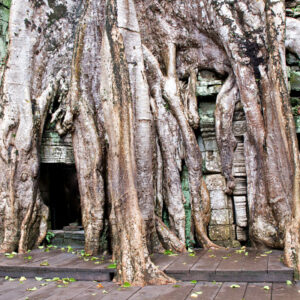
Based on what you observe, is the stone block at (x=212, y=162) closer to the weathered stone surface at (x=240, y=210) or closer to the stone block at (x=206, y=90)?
the weathered stone surface at (x=240, y=210)

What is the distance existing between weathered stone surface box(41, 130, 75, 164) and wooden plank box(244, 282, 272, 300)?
333cm

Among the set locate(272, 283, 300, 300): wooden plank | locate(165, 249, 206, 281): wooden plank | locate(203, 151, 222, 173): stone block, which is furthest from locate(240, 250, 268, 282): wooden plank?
locate(203, 151, 222, 173): stone block

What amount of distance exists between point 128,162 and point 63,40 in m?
Answer: 2.95

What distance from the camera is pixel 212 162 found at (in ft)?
17.6

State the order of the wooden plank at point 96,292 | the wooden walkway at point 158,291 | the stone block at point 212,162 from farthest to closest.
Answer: the stone block at point 212,162, the wooden plank at point 96,292, the wooden walkway at point 158,291

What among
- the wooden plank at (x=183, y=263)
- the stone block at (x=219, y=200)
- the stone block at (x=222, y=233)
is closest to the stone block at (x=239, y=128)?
the stone block at (x=219, y=200)

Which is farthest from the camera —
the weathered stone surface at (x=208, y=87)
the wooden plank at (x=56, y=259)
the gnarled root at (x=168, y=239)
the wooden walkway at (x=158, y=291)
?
the weathered stone surface at (x=208, y=87)

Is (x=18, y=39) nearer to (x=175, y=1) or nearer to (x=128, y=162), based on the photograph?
(x=175, y=1)

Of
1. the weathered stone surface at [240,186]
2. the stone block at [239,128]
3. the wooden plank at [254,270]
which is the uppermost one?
the stone block at [239,128]

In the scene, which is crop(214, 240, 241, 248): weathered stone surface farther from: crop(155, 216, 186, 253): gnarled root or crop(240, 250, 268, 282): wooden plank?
crop(240, 250, 268, 282): wooden plank

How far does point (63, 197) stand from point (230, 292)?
4.24 meters

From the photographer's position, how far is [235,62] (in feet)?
16.8

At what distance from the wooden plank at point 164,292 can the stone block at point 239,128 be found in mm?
2367

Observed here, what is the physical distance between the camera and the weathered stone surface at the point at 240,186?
520 centimetres
